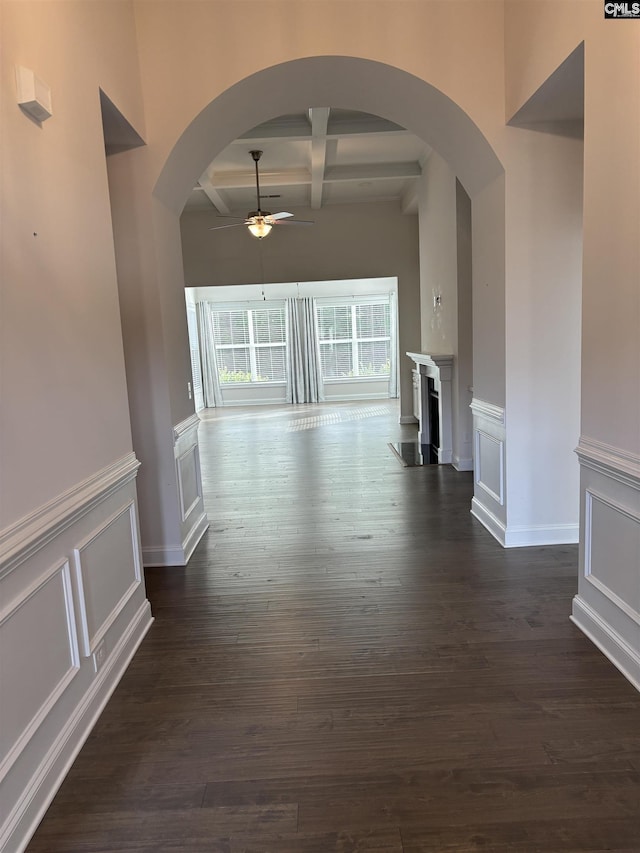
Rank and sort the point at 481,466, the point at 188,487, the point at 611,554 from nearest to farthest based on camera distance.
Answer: the point at 611,554 → the point at 188,487 → the point at 481,466

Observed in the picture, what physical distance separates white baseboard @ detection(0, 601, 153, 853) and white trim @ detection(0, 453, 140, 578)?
0.71 metres

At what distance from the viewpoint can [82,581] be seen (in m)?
2.14

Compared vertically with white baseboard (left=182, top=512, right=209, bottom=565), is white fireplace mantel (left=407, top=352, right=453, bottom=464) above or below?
above

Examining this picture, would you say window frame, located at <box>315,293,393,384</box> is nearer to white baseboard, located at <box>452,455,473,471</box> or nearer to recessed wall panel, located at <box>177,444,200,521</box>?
white baseboard, located at <box>452,455,473,471</box>

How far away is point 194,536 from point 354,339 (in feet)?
32.7

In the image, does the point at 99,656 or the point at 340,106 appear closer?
the point at 99,656

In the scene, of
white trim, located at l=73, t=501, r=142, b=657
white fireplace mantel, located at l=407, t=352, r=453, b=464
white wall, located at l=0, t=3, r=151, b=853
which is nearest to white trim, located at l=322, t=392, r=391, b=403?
white fireplace mantel, located at l=407, t=352, r=453, b=464

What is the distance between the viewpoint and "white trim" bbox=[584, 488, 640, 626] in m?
2.25

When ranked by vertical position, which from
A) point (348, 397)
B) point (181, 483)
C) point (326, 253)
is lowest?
point (348, 397)

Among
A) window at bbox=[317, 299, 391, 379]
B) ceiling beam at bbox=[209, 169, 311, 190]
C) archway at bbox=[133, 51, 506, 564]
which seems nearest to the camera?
archway at bbox=[133, 51, 506, 564]

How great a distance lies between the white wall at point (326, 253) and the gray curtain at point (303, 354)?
4288 millimetres

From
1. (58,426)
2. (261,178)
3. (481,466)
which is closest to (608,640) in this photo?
(481,466)

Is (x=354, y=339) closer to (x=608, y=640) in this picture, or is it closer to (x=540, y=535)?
(x=540, y=535)

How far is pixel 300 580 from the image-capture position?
3.36m
